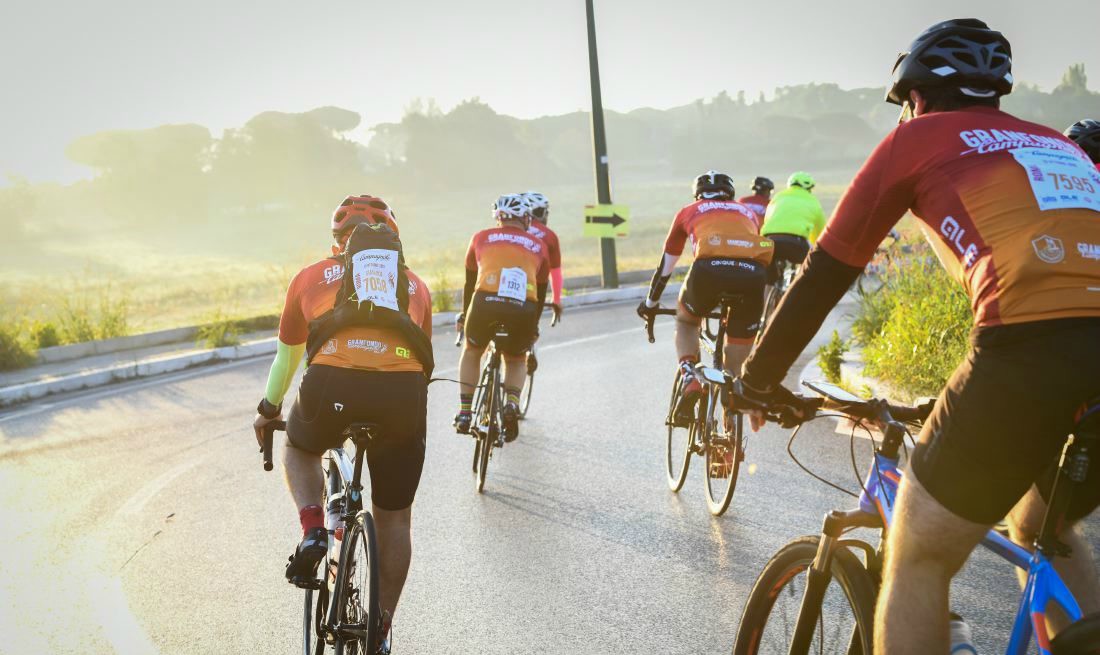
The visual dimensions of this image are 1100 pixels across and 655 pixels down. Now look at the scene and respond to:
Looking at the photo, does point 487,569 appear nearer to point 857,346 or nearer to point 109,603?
point 109,603

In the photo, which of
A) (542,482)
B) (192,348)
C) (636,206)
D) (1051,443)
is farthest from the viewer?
(636,206)

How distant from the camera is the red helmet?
419cm

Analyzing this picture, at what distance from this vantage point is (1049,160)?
2334mm

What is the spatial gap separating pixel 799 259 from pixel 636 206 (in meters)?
87.8

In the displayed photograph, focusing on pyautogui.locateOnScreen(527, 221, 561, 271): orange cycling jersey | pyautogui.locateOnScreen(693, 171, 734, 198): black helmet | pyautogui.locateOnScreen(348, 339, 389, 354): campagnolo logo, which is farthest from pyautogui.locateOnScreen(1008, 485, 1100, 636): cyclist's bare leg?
pyautogui.locateOnScreen(527, 221, 561, 271): orange cycling jersey

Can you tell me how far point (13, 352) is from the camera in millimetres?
13633

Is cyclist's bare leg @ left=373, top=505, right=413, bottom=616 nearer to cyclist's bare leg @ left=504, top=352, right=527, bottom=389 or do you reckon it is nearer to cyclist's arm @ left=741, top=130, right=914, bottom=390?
cyclist's arm @ left=741, top=130, right=914, bottom=390

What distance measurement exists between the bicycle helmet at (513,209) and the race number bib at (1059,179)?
5.43 metres

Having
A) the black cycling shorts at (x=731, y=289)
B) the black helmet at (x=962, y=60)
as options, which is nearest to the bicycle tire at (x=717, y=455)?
the black cycling shorts at (x=731, y=289)

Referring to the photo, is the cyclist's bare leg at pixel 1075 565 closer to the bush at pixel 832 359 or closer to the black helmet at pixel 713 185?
the black helmet at pixel 713 185

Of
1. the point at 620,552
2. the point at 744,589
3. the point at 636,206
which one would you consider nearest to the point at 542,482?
the point at 620,552

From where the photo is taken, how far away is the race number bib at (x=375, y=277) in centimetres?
383

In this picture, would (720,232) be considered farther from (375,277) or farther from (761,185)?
(761,185)

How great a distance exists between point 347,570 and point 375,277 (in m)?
1.15
